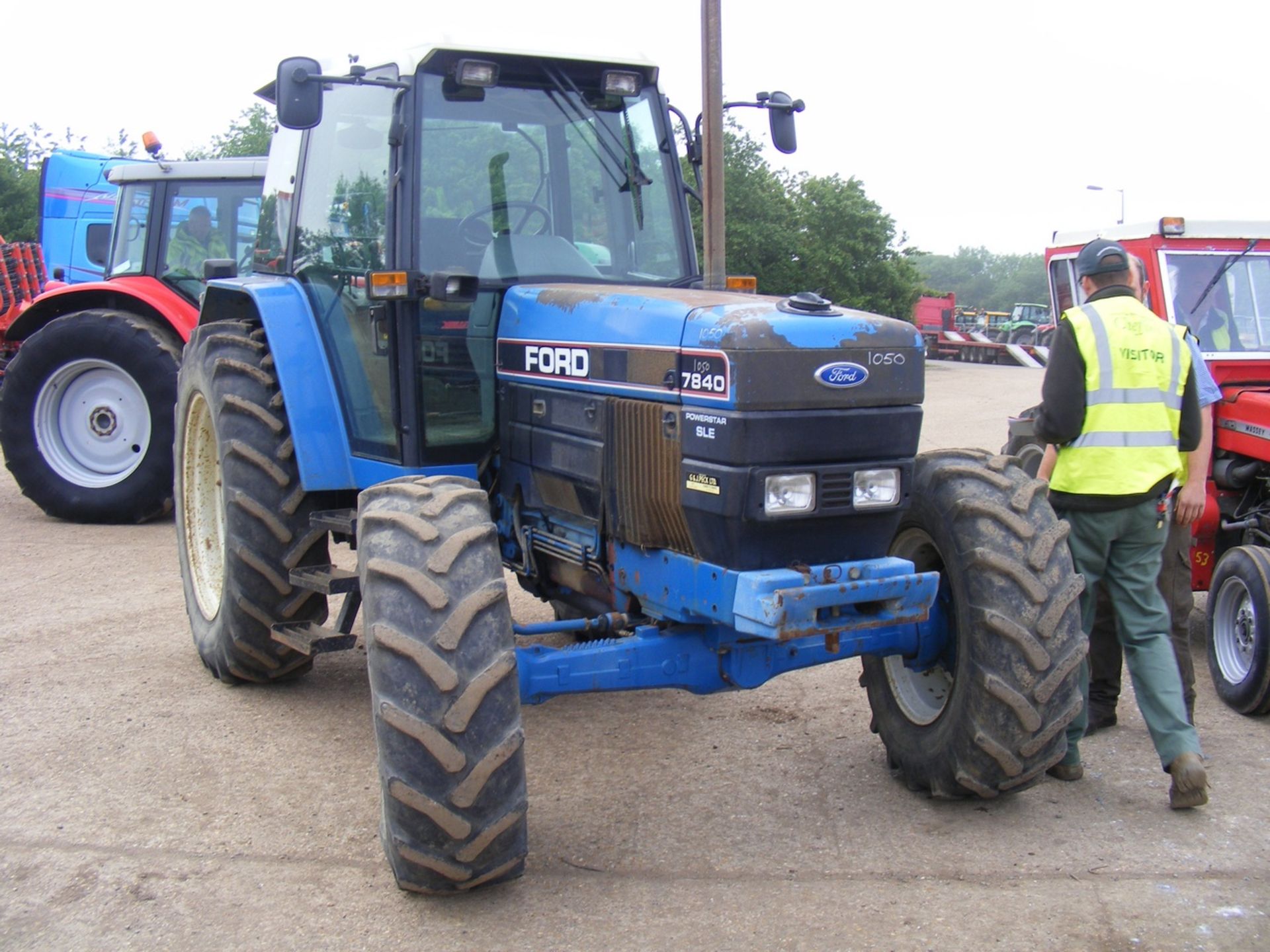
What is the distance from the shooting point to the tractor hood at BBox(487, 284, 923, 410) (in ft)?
12.5

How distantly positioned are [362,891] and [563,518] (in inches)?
57.9

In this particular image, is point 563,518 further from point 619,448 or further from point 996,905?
point 996,905

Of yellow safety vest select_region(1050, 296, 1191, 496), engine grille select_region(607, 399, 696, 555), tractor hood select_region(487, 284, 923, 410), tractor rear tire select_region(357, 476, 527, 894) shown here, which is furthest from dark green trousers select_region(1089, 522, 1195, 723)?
tractor rear tire select_region(357, 476, 527, 894)

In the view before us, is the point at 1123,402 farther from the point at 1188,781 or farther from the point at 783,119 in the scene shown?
the point at 783,119

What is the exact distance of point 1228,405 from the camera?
6.49 meters

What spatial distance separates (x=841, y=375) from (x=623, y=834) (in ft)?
5.39

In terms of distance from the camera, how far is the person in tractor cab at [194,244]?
10367 mm

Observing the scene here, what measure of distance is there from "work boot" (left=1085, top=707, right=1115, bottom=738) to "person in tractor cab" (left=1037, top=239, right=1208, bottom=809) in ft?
2.30

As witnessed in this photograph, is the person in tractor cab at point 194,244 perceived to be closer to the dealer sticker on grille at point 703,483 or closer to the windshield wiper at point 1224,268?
Answer: the windshield wiper at point 1224,268

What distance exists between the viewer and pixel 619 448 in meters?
4.30

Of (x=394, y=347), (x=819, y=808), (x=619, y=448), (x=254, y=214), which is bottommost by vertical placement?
(x=819, y=808)

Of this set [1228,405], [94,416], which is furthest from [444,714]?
[94,416]

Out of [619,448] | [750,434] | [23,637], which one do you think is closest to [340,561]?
[23,637]

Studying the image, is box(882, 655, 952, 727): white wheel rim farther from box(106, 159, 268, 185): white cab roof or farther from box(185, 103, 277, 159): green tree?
box(185, 103, 277, 159): green tree
